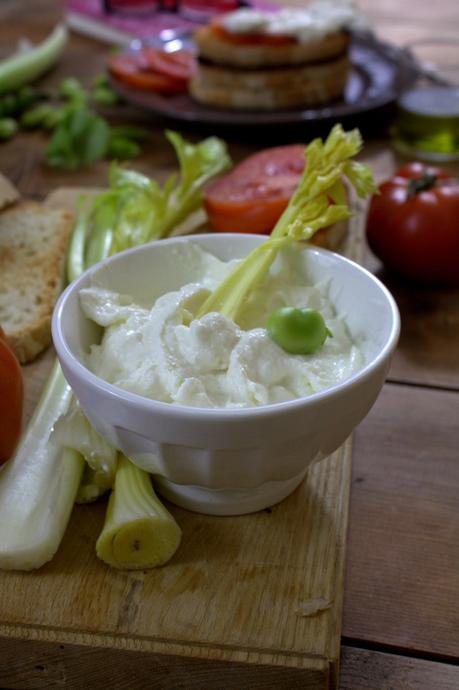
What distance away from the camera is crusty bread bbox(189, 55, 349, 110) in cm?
296

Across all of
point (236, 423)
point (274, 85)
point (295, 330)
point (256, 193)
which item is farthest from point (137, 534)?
point (274, 85)

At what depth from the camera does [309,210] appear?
1.61m

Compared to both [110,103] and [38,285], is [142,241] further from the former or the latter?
[110,103]

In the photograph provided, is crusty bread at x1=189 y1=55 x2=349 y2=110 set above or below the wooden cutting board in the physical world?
below

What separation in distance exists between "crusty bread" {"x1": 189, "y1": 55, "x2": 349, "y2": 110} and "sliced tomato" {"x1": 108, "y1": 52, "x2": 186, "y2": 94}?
0.18m

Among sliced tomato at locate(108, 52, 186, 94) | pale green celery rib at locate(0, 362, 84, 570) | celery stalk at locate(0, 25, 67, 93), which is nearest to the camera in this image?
pale green celery rib at locate(0, 362, 84, 570)

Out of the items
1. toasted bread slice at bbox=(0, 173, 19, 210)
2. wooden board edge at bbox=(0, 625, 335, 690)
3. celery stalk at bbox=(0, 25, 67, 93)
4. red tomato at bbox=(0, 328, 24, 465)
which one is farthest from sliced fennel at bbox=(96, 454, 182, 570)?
celery stalk at bbox=(0, 25, 67, 93)

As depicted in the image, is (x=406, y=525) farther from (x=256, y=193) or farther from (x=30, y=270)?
(x=30, y=270)

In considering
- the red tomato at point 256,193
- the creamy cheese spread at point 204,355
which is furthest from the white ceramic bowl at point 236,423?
the red tomato at point 256,193

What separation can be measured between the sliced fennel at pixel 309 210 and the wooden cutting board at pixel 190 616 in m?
0.42

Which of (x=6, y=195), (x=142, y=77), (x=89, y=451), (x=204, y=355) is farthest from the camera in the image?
(x=142, y=77)

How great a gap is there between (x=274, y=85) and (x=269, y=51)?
0.40ft

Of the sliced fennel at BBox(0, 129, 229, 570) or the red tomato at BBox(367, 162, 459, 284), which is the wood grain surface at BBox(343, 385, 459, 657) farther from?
the red tomato at BBox(367, 162, 459, 284)

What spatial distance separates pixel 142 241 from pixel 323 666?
119 cm
